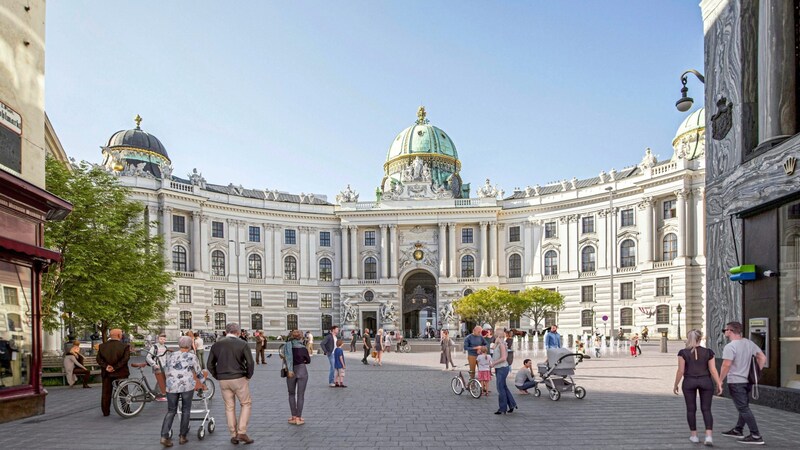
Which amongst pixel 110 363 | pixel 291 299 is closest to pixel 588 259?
pixel 291 299

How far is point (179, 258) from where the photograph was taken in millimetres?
59438

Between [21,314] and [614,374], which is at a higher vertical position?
[21,314]

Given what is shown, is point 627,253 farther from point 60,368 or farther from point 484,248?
point 60,368

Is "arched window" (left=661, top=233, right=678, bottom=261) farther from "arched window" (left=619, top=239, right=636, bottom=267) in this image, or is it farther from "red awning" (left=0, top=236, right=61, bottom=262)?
"red awning" (left=0, top=236, right=61, bottom=262)

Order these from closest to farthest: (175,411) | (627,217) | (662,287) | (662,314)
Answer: (175,411) → (662,314) → (662,287) → (627,217)

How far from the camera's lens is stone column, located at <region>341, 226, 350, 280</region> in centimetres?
6781

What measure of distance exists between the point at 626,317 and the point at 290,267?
37.5 metres

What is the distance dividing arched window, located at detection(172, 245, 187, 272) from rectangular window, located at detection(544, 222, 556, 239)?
39637mm

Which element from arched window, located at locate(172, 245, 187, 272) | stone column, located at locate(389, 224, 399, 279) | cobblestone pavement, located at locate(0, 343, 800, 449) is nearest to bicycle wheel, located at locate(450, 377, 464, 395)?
cobblestone pavement, located at locate(0, 343, 800, 449)

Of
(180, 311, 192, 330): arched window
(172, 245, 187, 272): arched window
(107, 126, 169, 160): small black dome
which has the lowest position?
(180, 311, 192, 330): arched window

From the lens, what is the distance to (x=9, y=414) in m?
12.4

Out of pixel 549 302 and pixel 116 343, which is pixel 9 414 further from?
pixel 549 302

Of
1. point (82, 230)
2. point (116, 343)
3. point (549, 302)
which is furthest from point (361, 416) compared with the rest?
point (549, 302)

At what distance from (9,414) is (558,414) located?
12.2 metres
